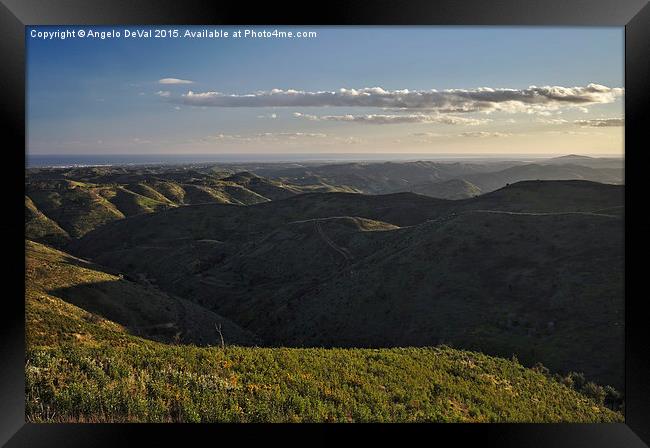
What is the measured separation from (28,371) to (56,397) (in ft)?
4.11

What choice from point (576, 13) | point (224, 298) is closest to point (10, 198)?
point (576, 13)

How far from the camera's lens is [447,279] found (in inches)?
1529

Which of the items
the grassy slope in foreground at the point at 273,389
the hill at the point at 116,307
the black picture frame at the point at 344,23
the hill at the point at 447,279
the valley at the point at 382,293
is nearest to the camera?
the black picture frame at the point at 344,23

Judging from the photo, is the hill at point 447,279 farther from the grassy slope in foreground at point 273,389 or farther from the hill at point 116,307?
the grassy slope in foreground at point 273,389

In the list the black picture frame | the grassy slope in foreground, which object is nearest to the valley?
the grassy slope in foreground

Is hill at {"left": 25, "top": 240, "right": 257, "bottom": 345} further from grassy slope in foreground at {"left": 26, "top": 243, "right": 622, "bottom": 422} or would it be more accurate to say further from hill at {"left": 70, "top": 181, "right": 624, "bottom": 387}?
grassy slope in foreground at {"left": 26, "top": 243, "right": 622, "bottom": 422}

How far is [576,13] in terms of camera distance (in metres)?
9.36

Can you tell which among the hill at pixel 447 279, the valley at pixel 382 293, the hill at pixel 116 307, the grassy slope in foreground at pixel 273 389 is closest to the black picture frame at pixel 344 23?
the grassy slope in foreground at pixel 273 389

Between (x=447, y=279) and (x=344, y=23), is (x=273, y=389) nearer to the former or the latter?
(x=344, y=23)

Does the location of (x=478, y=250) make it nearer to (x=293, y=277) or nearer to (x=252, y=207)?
(x=293, y=277)

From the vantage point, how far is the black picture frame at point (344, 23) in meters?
9.05

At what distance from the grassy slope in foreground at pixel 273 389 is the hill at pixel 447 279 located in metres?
9.82

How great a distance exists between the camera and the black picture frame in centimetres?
905

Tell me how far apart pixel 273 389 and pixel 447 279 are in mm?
31026
